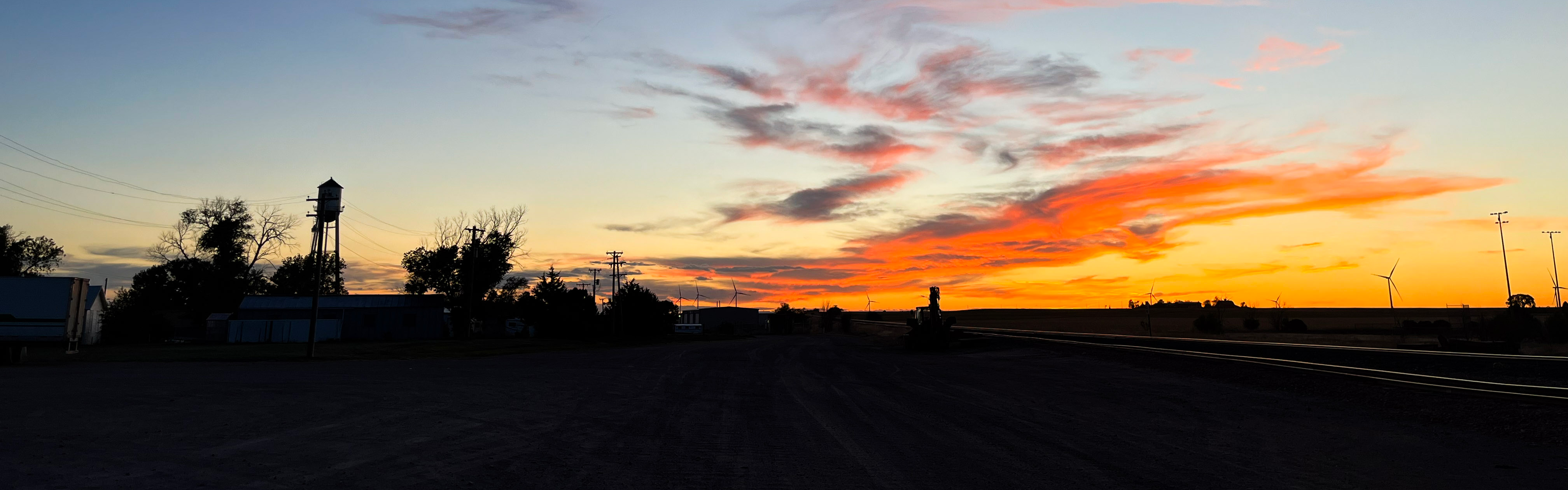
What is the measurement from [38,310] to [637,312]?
221ft

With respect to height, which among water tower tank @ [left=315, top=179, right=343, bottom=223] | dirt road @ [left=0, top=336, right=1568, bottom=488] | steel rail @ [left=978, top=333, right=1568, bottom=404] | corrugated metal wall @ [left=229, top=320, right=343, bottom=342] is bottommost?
dirt road @ [left=0, top=336, right=1568, bottom=488]

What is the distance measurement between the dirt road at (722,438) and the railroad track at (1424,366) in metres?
3.22

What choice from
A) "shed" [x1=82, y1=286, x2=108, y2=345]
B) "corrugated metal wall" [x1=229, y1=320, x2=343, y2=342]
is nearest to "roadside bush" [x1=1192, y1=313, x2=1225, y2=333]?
"corrugated metal wall" [x1=229, y1=320, x2=343, y2=342]

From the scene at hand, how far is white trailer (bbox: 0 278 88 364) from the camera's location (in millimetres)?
35312

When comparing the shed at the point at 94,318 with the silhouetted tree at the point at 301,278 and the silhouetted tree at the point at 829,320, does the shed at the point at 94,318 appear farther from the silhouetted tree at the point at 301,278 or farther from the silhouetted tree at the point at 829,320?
the silhouetted tree at the point at 829,320

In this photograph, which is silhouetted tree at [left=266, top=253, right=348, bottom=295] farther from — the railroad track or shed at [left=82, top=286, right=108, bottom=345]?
the railroad track

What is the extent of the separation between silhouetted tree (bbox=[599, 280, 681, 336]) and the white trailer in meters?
59.3

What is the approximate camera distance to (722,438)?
12555 mm

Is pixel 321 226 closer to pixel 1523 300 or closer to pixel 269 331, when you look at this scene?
pixel 269 331

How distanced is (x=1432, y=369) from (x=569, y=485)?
78.5 feet

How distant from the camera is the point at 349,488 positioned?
8609 mm

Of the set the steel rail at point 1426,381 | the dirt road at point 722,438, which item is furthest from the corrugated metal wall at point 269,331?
the steel rail at point 1426,381

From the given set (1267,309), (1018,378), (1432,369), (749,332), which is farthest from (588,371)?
(1267,309)

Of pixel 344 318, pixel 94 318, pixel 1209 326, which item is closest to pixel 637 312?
pixel 344 318
